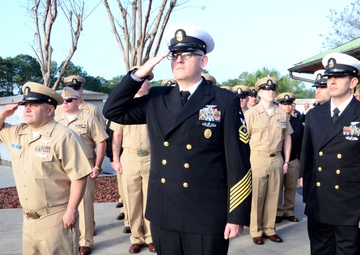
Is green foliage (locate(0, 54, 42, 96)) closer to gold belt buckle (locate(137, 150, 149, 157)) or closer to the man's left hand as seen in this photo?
gold belt buckle (locate(137, 150, 149, 157))

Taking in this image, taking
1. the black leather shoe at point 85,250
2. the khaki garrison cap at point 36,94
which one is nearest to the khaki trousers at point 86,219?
the black leather shoe at point 85,250

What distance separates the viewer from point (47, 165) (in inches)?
128

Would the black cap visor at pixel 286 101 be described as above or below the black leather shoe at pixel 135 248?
above

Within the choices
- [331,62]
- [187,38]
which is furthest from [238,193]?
[331,62]

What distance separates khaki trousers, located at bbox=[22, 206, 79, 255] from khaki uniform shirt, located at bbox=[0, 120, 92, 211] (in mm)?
106

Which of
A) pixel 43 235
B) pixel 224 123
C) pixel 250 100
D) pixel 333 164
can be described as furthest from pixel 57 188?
pixel 250 100

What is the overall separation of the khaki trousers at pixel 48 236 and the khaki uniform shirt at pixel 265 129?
3.06m

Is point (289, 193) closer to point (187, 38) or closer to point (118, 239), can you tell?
point (118, 239)

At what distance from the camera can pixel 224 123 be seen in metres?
2.50

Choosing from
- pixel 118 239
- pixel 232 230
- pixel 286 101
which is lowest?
pixel 118 239

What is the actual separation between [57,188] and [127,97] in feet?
3.93

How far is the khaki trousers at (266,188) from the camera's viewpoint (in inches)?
219

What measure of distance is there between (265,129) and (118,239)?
8.18ft

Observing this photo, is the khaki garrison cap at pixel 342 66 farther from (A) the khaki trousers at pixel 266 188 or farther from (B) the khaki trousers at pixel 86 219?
(B) the khaki trousers at pixel 86 219
